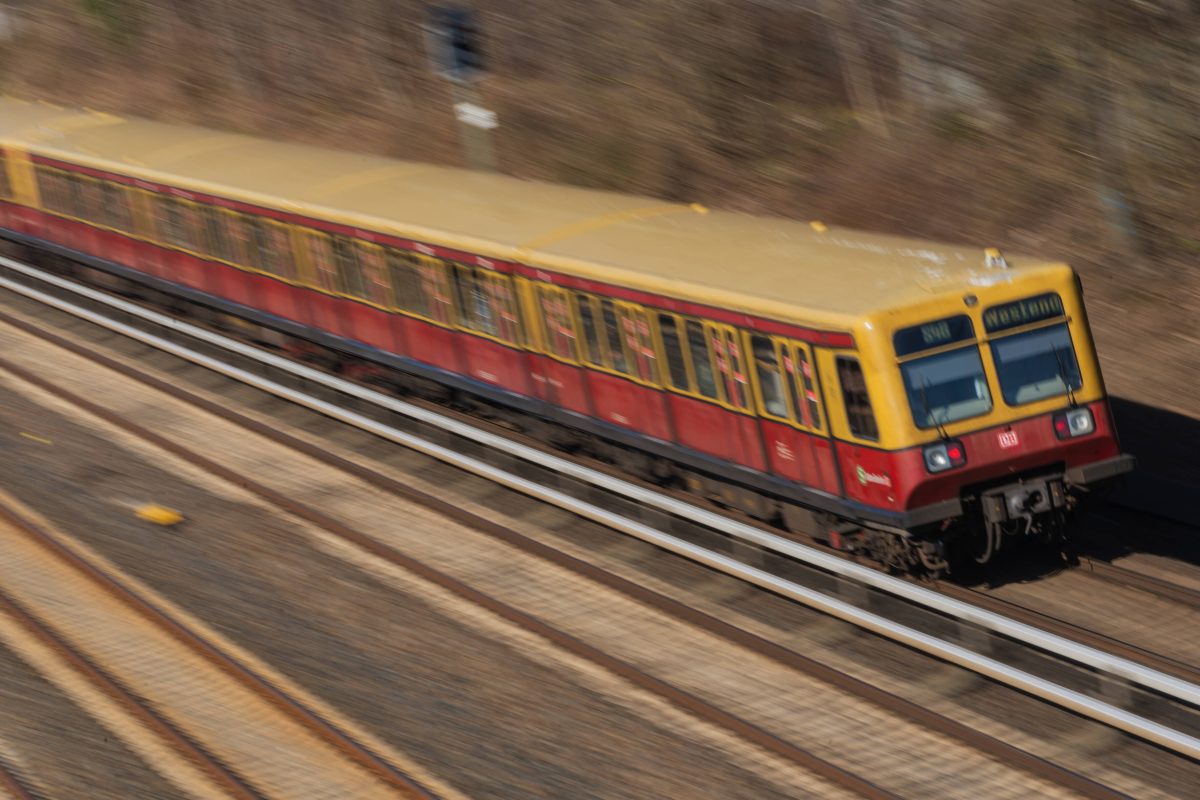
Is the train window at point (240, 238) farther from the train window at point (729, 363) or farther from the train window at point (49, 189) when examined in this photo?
the train window at point (729, 363)

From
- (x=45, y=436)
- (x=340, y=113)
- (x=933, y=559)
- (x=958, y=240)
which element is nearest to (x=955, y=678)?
(x=933, y=559)

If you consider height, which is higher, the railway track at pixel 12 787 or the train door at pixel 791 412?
the train door at pixel 791 412

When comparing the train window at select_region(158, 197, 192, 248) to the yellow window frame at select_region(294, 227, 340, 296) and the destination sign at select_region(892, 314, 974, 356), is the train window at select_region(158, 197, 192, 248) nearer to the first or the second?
the yellow window frame at select_region(294, 227, 340, 296)

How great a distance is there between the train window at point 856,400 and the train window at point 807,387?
0.32 m

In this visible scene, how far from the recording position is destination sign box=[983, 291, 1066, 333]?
12.0 metres

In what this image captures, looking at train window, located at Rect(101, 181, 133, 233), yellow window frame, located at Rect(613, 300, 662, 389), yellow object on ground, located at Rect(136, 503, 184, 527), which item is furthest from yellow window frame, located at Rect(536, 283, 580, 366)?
train window, located at Rect(101, 181, 133, 233)

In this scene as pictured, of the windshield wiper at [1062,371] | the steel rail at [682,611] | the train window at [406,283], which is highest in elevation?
the train window at [406,283]

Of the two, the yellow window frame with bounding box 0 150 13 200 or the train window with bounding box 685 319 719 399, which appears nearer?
the train window with bounding box 685 319 719 399

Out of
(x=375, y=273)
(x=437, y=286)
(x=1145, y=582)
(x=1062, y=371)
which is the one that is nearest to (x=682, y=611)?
(x=1062, y=371)

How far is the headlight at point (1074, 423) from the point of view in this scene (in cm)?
1203

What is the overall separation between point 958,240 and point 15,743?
16.5m

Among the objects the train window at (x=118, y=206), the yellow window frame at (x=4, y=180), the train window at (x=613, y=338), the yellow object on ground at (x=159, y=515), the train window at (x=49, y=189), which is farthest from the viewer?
the yellow window frame at (x=4, y=180)

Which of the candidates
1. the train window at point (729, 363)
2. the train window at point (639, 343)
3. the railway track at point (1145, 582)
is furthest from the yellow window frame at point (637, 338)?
the railway track at point (1145, 582)

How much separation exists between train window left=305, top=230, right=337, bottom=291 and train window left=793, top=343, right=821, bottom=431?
29.0 ft
